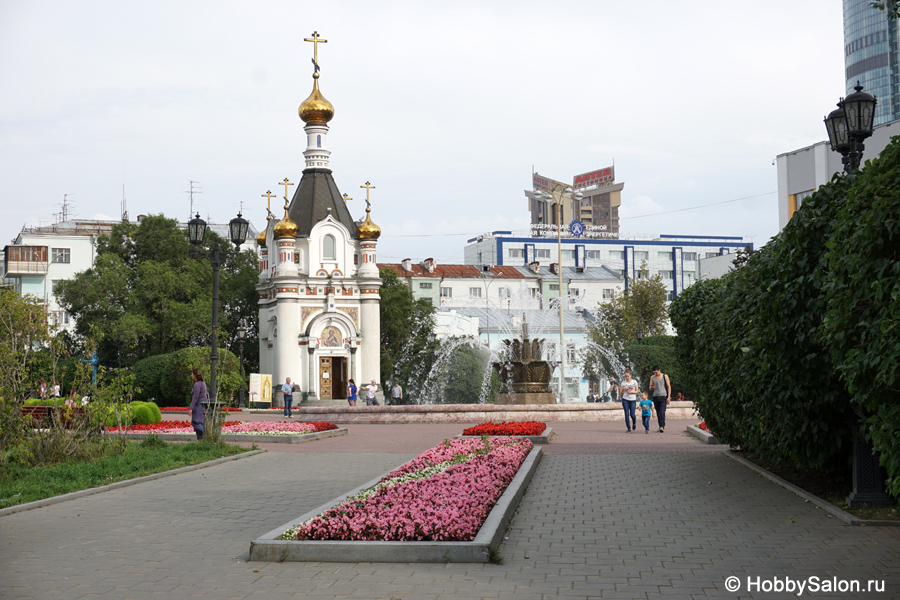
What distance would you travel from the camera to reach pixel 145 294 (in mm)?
47531

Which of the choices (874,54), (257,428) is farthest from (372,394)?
(874,54)

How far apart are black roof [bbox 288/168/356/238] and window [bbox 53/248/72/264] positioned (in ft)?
125

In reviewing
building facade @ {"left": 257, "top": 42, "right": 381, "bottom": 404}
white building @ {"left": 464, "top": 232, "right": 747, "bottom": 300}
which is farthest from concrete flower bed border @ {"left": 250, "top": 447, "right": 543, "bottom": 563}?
white building @ {"left": 464, "top": 232, "right": 747, "bottom": 300}

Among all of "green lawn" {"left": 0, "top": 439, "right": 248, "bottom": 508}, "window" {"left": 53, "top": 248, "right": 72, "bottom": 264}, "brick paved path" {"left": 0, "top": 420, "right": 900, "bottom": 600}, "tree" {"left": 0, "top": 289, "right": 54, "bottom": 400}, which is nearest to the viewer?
"brick paved path" {"left": 0, "top": 420, "right": 900, "bottom": 600}

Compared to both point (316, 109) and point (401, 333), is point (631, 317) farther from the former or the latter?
point (316, 109)

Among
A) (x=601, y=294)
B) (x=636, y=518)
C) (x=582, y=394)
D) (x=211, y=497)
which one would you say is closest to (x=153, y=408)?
(x=211, y=497)

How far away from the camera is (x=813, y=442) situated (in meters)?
9.61

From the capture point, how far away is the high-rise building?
10175 cm

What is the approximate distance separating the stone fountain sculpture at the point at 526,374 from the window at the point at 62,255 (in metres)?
59.8

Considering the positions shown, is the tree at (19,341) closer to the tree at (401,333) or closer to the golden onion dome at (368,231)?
the golden onion dome at (368,231)

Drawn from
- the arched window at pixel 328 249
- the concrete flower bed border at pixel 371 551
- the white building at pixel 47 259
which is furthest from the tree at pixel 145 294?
the concrete flower bed border at pixel 371 551

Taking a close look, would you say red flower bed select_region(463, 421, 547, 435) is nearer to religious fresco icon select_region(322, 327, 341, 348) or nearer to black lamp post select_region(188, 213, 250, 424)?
black lamp post select_region(188, 213, 250, 424)

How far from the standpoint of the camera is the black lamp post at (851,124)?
10812mm

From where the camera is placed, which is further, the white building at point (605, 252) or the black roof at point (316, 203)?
the white building at point (605, 252)
